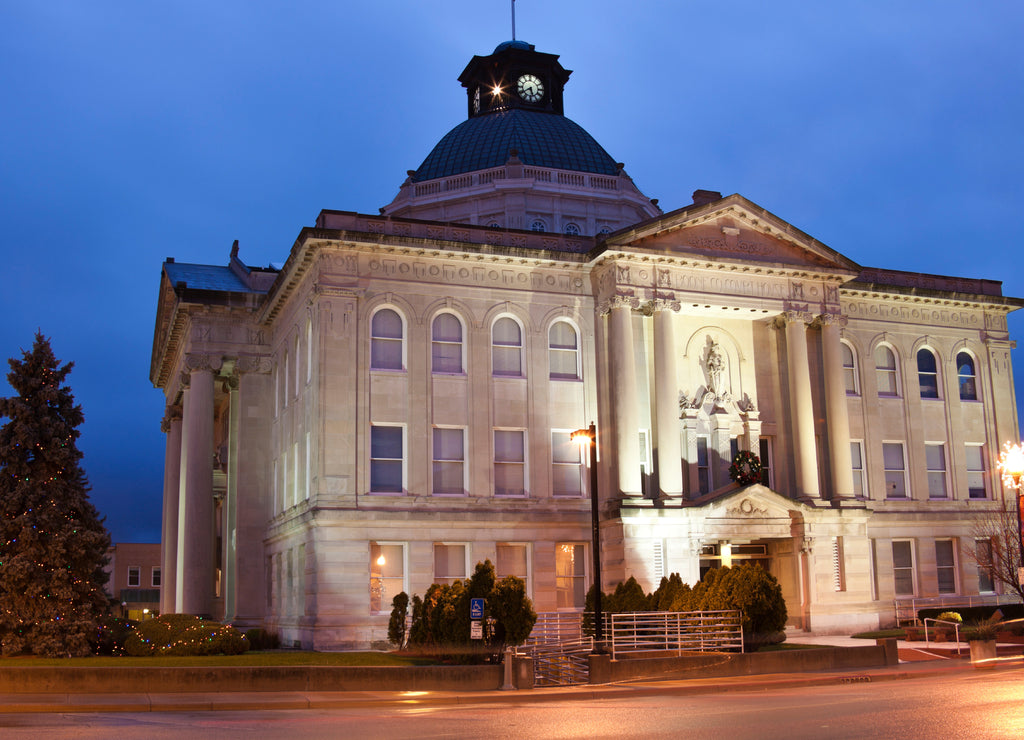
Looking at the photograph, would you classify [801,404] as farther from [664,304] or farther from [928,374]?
[928,374]

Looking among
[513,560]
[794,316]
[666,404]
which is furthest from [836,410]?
[513,560]

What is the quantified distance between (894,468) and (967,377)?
6127 mm

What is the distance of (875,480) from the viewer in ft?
145

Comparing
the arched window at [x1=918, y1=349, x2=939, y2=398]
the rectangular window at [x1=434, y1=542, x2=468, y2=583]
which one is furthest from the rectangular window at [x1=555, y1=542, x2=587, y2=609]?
the arched window at [x1=918, y1=349, x2=939, y2=398]

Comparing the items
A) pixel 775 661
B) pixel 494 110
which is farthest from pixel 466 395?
pixel 494 110

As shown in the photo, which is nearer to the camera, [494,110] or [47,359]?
[47,359]

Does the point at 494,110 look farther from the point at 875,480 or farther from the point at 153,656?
→ the point at 153,656

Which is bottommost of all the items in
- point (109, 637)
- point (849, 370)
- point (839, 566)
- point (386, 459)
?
point (109, 637)

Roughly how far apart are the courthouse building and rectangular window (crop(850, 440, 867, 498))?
89 mm

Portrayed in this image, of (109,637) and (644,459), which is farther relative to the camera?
(644,459)

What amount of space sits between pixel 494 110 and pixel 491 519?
111ft

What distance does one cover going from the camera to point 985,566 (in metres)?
41.6

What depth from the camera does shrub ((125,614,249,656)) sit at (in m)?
30.8

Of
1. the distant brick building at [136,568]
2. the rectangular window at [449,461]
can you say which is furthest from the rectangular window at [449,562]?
the distant brick building at [136,568]
